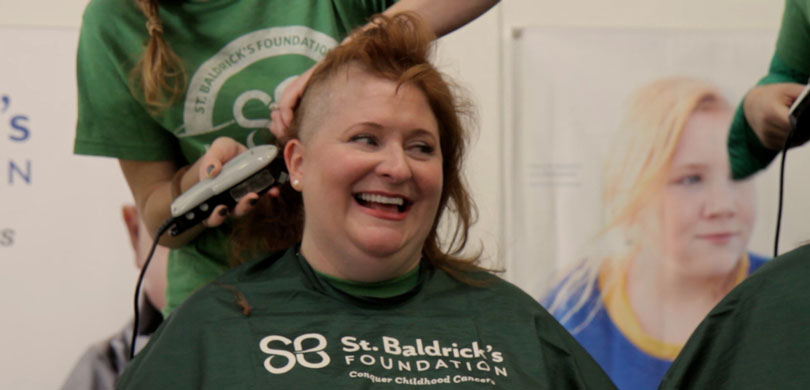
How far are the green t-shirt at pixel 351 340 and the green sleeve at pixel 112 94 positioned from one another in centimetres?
33

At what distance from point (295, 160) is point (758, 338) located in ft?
2.32

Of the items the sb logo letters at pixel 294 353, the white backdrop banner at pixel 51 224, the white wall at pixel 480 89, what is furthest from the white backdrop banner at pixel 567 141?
the sb logo letters at pixel 294 353

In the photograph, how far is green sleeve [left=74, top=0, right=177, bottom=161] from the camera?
1593 millimetres

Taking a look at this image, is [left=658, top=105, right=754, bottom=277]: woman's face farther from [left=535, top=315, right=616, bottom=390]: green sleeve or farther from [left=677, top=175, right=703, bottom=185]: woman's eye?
[left=535, top=315, right=616, bottom=390]: green sleeve

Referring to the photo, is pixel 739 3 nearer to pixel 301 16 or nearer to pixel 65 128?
pixel 301 16

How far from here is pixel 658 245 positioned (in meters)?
2.60

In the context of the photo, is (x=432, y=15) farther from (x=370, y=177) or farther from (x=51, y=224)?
(x=51, y=224)

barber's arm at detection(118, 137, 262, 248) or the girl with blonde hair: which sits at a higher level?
barber's arm at detection(118, 137, 262, 248)

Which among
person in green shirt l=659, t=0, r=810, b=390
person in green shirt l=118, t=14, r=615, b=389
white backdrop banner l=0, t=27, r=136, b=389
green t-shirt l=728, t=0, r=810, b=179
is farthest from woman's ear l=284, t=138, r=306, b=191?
white backdrop banner l=0, t=27, r=136, b=389

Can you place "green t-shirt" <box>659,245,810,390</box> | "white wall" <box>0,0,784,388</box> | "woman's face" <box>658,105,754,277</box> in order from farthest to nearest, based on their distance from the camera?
"woman's face" <box>658,105,754,277</box> → "white wall" <box>0,0,784,388</box> → "green t-shirt" <box>659,245,810,390</box>

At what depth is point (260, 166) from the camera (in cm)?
140

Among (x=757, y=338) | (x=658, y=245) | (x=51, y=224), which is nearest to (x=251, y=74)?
(x=757, y=338)

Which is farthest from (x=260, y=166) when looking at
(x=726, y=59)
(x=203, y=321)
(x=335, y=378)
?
(x=726, y=59)

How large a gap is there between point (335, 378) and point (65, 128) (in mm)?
1452
